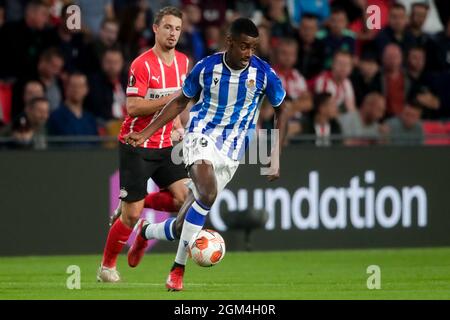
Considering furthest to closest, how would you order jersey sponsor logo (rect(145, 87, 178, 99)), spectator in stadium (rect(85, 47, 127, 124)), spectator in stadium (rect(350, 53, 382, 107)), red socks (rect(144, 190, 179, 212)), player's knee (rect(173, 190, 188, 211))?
spectator in stadium (rect(350, 53, 382, 107)), spectator in stadium (rect(85, 47, 127, 124)), red socks (rect(144, 190, 179, 212)), player's knee (rect(173, 190, 188, 211)), jersey sponsor logo (rect(145, 87, 178, 99))

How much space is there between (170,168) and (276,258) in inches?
146

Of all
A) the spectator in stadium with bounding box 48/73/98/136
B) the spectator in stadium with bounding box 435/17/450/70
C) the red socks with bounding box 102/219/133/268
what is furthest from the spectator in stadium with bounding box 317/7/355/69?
the red socks with bounding box 102/219/133/268

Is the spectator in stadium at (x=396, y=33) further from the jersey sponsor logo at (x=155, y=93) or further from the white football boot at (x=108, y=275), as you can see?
the white football boot at (x=108, y=275)

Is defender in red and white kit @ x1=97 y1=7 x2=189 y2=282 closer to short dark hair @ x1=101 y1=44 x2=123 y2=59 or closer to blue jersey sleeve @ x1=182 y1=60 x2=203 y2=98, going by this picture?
blue jersey sleeve @ x1=182 y1=60 x2=203 y2=98

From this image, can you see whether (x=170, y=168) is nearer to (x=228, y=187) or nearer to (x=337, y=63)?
(x=228, y=187)

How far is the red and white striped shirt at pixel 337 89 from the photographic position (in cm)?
1816

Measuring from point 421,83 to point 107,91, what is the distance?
4.79 m

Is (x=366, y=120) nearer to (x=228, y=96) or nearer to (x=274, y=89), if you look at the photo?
(x=274, y=89)

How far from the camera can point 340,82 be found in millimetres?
18156

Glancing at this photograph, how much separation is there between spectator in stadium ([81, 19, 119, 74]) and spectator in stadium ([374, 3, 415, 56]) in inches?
159

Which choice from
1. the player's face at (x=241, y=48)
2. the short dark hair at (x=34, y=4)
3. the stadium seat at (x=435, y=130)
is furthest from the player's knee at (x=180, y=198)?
the stadium seat at (x=435, y=130)

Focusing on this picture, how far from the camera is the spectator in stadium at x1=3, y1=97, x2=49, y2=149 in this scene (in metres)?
16.0

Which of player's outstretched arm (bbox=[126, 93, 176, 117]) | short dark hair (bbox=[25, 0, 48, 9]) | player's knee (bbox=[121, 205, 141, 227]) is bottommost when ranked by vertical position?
player's knee (bbox=[121, 205, 141, 227])

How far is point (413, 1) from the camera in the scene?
2016cm
